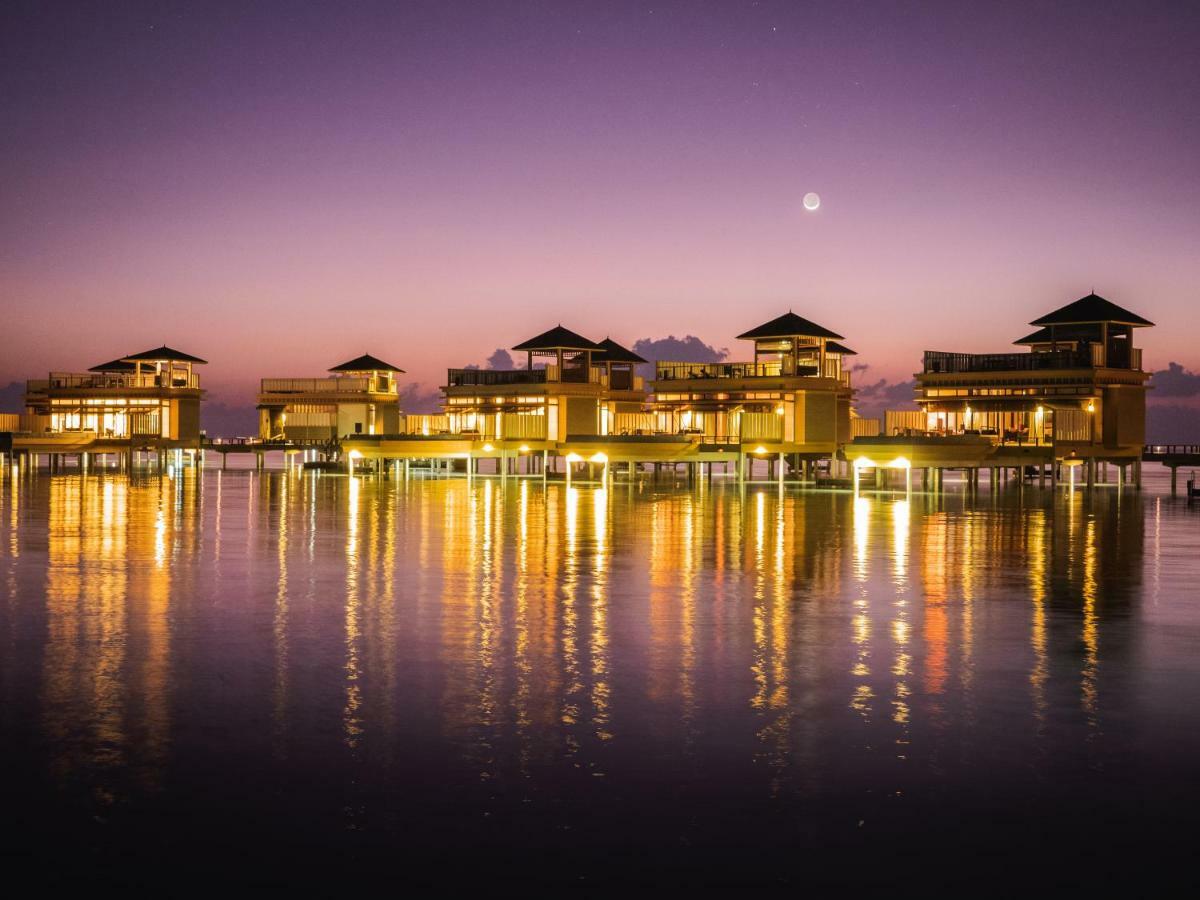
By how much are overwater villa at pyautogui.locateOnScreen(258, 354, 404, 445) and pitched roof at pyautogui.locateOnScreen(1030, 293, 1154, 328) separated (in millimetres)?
35138

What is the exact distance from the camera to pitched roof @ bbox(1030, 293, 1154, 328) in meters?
47.4

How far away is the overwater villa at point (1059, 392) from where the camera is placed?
46.6 m

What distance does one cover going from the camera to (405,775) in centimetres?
606

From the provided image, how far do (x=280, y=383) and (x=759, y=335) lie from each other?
29.8 meters

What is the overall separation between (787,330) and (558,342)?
33.3 feet

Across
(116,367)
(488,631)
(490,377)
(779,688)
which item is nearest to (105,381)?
(116,367)

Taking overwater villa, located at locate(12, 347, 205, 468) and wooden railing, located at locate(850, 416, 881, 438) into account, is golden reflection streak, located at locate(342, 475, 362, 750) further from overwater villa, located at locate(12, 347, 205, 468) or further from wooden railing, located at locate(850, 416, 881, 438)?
overwater villa, located at locate(12, 347, 205, 468)

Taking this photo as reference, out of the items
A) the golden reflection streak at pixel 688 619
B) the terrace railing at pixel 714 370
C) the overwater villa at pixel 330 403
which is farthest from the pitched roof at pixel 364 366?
the golden reflection streak at pixel 688 619

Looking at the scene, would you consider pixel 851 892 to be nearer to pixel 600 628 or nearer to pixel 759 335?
pixel 600 628

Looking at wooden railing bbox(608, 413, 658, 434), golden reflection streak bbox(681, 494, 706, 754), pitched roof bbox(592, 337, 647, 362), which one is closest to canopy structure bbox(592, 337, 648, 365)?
pitched roof bbox(592, 337, 647, 362)

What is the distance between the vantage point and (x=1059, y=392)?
153ft

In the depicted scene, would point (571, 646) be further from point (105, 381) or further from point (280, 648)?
point (105, 381)

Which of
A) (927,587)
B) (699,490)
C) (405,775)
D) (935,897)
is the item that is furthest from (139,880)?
(699,490)

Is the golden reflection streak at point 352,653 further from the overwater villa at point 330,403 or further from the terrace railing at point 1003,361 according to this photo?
the overwater villa at point 330,403
